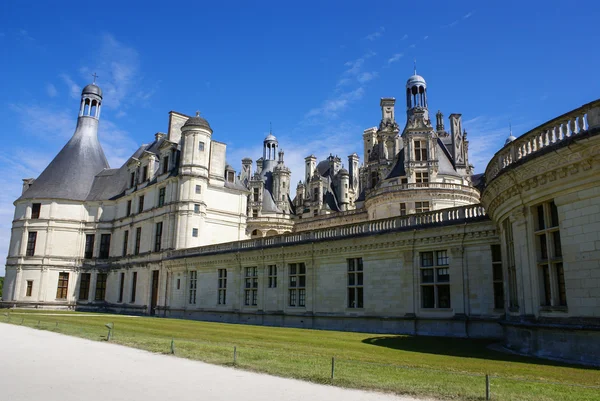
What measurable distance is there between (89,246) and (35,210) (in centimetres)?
702

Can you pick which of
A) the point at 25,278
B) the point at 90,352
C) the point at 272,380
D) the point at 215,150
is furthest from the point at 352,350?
the point at 25,278

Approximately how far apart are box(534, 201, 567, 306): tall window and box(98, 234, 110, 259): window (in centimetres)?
4867

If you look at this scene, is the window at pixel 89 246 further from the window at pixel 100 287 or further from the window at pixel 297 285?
the window at pixel 297 285

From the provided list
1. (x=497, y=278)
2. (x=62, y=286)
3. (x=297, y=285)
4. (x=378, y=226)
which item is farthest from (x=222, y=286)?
(x=62, y=286)

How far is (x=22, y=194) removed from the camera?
56156 millimetres

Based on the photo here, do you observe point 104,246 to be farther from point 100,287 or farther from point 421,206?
point 421,206

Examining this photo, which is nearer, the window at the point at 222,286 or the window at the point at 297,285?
the window at the point at 297,285

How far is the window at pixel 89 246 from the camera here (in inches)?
2079

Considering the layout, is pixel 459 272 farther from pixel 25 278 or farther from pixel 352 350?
pixel 25 278

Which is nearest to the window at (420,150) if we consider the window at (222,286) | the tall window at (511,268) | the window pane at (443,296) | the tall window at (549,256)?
the window at (222,286)

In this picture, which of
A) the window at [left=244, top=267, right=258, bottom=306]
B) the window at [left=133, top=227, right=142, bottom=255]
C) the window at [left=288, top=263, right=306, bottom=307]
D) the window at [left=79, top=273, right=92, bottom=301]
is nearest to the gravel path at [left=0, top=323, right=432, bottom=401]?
the window at [left=288, top=263, right=306, bottom=307]

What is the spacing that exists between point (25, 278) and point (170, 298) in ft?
71.0

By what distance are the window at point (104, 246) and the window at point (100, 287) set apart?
208 cm

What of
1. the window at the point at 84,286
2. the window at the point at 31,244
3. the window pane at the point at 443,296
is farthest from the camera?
the window at the point at 31,244
